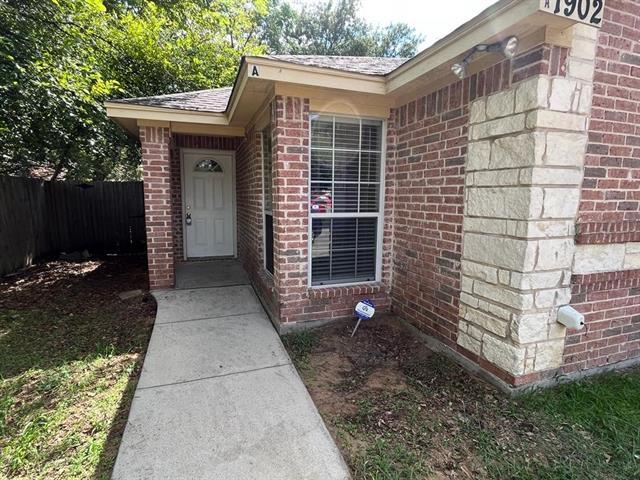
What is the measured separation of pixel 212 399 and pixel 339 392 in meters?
0.99

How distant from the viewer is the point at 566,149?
237 cm

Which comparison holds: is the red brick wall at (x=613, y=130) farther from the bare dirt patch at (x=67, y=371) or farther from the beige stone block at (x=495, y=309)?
the bare dirt patch at (x=67, y=371)

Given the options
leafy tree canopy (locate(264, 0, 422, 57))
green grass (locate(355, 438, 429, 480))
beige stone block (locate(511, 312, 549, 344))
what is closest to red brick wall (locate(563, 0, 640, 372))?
beige stone block (locate(511, 312, 549, 344))

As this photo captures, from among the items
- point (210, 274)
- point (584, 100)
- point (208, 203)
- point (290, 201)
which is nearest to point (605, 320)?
point (584, 100)

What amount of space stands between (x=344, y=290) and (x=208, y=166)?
4.35 metres

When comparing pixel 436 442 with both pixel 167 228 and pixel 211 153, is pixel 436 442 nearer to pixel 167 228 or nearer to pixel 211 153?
pixel 167 228

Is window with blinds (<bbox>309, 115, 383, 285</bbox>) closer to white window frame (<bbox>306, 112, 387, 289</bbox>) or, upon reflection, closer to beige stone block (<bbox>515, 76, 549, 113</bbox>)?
white window frame (<bbox>306, 112, 387, 289</bbox>)

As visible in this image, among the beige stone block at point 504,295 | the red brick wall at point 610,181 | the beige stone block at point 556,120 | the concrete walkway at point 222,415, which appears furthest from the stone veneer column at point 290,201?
the red brick wall at point 610,181

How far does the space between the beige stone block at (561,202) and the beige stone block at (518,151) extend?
243mm

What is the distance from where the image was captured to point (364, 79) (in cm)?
335

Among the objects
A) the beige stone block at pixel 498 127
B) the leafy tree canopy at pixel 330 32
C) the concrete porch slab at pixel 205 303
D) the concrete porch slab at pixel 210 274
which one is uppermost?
the leafy tree canopy at pixel 330 32

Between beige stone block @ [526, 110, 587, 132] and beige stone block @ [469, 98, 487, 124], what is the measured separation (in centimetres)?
43

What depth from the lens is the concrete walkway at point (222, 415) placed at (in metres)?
1.97

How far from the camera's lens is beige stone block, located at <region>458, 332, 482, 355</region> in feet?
9.27
